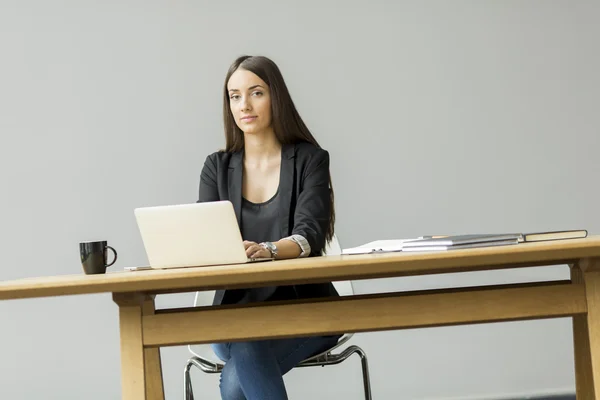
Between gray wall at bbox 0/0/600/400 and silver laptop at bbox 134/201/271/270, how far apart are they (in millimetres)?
1969

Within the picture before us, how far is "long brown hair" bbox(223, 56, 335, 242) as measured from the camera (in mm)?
2555

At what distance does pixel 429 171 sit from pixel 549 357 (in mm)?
966

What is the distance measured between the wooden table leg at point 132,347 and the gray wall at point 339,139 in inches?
81.2

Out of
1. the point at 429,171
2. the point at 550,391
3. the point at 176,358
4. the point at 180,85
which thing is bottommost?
the point at 550,391

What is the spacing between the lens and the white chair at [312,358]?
2.46m

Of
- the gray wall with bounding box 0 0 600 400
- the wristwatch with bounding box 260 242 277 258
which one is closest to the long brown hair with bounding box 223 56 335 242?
the wristwatch with bounding box 260 242 277 258

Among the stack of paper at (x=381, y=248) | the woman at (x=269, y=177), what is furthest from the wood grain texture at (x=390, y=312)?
the woman at (x=269, y=177)

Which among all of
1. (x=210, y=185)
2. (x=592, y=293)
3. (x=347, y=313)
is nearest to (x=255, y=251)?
(x=347, y=313)

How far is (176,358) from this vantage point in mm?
3871

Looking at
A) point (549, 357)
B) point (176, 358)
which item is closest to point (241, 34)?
point (176, 358)

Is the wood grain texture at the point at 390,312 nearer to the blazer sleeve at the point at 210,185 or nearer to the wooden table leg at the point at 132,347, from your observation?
the wooden table leg at the point at 132,347

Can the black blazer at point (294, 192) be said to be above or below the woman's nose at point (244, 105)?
below

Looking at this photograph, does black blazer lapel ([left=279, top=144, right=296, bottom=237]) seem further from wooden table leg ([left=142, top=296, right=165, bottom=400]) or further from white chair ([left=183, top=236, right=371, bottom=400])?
wooden table leg ([left=142, top=296, right=165, bottom=400])

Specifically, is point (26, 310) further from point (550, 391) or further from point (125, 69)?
point (550, 391)
